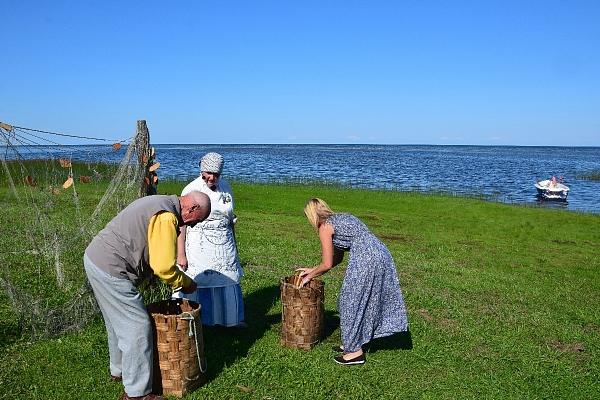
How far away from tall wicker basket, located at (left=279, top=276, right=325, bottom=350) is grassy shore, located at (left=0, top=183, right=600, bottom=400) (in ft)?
0.35

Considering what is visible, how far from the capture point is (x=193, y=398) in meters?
4.12

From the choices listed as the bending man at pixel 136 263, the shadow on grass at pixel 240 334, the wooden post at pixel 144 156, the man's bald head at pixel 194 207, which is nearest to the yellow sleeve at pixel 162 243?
the bending man at pixel 136 263

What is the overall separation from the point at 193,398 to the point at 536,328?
402cm

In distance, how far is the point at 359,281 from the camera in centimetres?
469

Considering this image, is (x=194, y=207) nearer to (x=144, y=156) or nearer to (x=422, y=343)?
(x=144, y=156)

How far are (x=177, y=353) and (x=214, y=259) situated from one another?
1.39 meters

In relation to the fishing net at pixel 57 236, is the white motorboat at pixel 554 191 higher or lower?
lower

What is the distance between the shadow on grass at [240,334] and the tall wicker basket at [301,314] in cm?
46

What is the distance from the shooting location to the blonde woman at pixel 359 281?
469cm

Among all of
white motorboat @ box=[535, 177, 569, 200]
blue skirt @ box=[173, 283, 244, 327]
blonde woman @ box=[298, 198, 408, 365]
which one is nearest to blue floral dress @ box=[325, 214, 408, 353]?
blonde woman @ box=[298, 198, 408, 365]

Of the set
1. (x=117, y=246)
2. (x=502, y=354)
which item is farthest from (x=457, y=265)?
(x=117, y=246)

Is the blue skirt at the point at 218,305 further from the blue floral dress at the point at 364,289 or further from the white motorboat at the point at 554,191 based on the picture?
the white motorboat at the point at 554,191

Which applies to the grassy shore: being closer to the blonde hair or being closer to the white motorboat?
the blonde hair

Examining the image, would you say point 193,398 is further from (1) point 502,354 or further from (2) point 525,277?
(2) point 525,277
